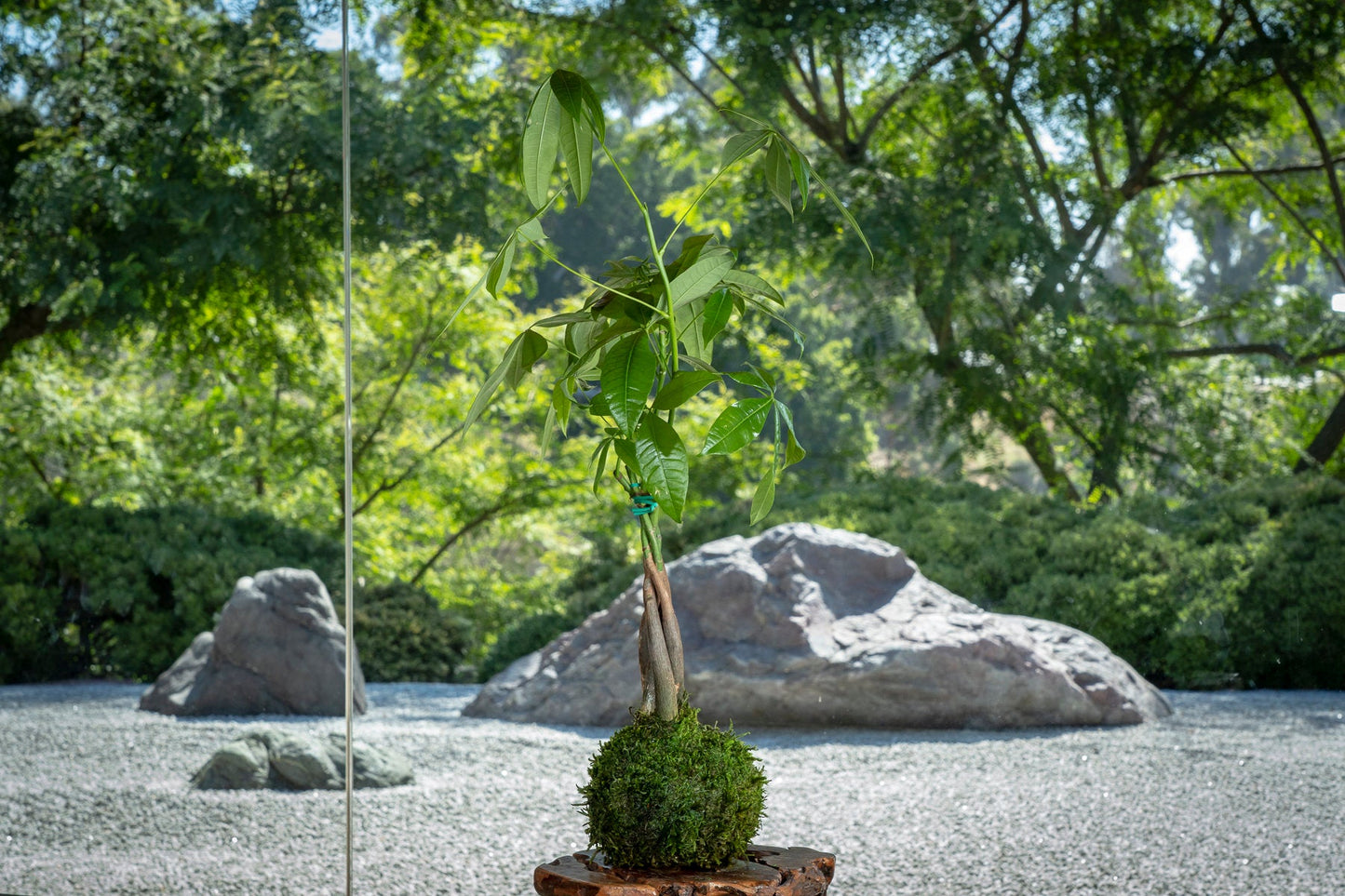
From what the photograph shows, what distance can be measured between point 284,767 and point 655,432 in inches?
80.9

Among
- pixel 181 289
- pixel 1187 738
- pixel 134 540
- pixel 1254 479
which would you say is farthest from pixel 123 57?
pixel 1254 479

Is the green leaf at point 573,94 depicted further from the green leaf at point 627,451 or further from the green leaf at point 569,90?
the green leaf at point 627,451

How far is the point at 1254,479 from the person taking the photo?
505cm

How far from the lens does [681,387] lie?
142 cm

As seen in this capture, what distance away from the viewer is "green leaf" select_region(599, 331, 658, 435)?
142cm

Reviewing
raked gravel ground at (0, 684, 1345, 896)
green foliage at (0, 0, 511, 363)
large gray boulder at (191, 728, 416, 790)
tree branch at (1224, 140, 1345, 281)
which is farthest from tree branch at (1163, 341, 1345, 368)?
large gray boulder at (191, 728, 416, 790)

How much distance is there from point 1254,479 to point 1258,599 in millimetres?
951

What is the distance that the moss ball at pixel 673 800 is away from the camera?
1436mm

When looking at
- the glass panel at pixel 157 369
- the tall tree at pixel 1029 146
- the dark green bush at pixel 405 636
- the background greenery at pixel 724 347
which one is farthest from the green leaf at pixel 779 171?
the dark green bush at pixel 405 636

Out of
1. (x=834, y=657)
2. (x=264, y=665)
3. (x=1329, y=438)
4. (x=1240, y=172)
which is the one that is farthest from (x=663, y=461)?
(x=1240, y=172)

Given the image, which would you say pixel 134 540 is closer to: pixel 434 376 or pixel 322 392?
pixel 322 392

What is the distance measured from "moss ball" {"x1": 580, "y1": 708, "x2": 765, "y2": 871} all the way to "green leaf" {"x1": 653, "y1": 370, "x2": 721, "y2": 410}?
1.41 feet

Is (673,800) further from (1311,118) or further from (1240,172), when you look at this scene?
(1240,172)

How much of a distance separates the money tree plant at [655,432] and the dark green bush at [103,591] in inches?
155
